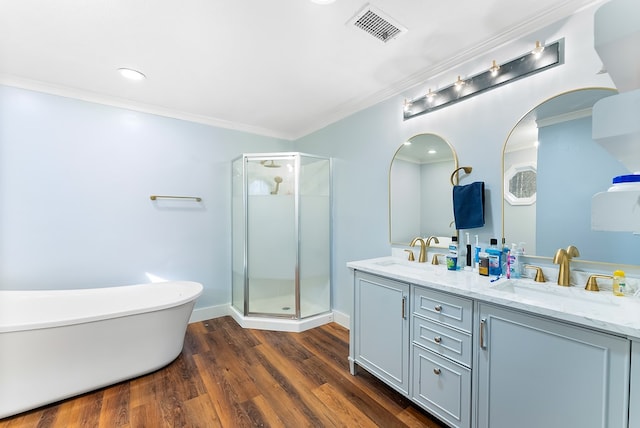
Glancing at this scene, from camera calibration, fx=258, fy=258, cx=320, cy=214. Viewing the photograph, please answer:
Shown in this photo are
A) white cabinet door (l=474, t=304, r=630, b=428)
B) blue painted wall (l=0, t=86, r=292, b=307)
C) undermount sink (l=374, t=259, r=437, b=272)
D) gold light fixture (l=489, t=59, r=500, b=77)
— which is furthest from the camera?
blue painted wall (l=0, t=86, r=292, b=307)

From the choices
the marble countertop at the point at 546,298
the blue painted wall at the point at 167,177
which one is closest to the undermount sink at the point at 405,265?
the marble countertop at the point at 546,298

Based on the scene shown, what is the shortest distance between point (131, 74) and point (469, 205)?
288cm

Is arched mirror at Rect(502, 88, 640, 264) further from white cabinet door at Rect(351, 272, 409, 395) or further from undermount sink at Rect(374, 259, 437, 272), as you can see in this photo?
white cabinet door at Rect(351, 272, 409, 395)

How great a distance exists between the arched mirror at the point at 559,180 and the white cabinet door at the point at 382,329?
33.0 inches

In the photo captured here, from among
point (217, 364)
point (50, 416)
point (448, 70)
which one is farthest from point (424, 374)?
point (50, 416)

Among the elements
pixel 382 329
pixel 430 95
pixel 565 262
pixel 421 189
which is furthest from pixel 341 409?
pixel 430 95

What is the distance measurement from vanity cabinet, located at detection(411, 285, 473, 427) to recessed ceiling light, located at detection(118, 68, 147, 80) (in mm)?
2724

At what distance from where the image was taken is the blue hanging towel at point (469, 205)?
1.77 metres

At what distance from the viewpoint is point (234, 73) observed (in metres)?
2.17

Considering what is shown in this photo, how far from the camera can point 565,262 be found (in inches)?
55.6

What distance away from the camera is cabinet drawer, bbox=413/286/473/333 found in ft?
4.52

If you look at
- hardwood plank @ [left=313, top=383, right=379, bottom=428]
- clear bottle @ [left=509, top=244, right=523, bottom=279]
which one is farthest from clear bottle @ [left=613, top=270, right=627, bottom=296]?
hardwood plank @ [left=313, top=383, right=379, bottom=428]

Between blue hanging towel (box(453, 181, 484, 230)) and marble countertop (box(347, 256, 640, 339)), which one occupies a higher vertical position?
blue hanging towel (box(453, 181, 484, 230))

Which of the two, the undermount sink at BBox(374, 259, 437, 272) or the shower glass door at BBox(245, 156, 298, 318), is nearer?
the undermount sink at BBox(374, 259, 437, 272)
